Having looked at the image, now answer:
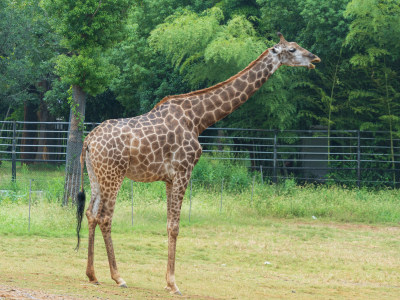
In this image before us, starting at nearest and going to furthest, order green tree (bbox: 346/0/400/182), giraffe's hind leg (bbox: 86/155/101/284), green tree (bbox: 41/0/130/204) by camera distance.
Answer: giraffe's hind leg (bbox: 86/155/101/284) < green tree (bbox: 41/0/130/204) < green tree (bbox: 346/0/400/182)

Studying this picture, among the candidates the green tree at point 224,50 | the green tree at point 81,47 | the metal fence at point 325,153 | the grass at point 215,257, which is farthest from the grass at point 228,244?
the green tree at point 224,50


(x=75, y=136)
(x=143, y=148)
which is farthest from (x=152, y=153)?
(x=75, y=136)

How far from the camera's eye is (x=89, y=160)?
7.91 m

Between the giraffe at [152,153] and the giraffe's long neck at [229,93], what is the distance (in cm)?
1

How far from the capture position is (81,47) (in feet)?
45.8

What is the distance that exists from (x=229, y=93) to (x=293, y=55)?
1.01 meters

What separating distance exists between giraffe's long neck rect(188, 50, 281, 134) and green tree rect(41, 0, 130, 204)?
5.79 metres

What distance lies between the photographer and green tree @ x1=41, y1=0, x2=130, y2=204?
45.0ft

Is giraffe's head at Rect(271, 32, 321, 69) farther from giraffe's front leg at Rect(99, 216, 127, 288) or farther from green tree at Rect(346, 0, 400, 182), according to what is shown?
green tree at Rect(346, 0, 400, 182)

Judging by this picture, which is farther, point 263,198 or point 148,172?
point 263,198

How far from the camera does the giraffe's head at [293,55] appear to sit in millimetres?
8570

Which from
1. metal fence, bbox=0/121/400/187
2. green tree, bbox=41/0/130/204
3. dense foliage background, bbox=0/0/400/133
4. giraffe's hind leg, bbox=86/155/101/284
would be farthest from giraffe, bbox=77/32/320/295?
metal fence, bbox=0/121/400/187

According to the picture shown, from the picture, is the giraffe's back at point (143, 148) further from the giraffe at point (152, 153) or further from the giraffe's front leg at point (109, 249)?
the giraffe's front leg at point (109, 249)

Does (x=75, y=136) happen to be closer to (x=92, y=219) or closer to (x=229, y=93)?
(x=229, y=93)
